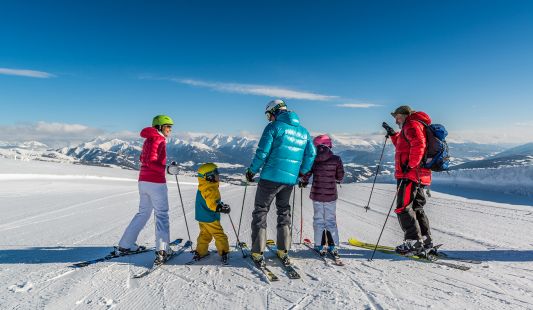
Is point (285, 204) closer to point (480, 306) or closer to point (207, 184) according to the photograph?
point (207, 184)

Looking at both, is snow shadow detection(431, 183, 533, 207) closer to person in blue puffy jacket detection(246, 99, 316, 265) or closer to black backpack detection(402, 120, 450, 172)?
black backpack detection(402, 120, 450, 172)

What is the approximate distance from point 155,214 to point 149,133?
1249mm

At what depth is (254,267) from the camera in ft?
15.2

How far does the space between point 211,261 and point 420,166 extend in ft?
12.0

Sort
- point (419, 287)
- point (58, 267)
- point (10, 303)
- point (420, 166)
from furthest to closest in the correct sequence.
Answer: point (420, 166), point (58, 267), point (419, 287), point (10, 303)

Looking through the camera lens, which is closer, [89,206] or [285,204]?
[285,204]

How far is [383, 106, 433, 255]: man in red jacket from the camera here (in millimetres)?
5133

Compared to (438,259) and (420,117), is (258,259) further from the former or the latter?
(420,117)

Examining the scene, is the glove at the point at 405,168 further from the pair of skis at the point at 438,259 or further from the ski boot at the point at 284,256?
the ski boot at the point at 284,256

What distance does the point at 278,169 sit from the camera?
474 centimetres

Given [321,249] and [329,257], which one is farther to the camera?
[321,249]

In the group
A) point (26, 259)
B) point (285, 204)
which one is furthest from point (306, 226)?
point (26, 259)

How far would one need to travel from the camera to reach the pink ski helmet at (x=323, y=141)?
5602 millimetres

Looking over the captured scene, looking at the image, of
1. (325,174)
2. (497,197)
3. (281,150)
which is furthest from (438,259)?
(497,197)
